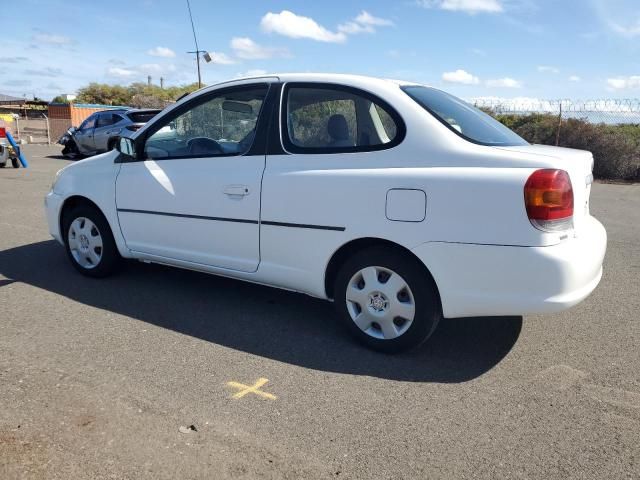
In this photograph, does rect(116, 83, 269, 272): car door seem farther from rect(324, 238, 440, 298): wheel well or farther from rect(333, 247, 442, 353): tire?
rect(333, 247, 442, 353): tire

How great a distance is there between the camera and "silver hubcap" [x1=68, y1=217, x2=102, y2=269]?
17.0 ft

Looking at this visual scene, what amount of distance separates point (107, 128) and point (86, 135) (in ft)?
4.41

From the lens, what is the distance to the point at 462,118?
388cm

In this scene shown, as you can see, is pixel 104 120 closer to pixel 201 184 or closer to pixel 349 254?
pixel 201 184

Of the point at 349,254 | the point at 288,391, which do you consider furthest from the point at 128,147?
the point at 288,391

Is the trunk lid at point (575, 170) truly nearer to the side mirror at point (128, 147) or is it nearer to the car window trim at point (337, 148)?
the car window trim at point (337, 148)

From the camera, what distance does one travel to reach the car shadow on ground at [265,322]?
3675 mm

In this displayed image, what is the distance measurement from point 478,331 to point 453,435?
1465 mm

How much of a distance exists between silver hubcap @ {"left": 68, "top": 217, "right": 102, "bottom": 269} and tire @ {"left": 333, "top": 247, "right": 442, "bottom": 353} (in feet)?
8.21

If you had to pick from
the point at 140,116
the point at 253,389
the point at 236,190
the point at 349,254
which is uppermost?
the point at 140,116

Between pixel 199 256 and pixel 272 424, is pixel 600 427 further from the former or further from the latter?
pixel 199 256

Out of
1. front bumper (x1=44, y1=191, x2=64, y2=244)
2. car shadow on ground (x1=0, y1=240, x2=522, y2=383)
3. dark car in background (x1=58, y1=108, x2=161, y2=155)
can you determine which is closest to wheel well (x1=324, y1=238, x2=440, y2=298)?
car shadow on ground (x1=0, y1=240, x2=522, y2=383)

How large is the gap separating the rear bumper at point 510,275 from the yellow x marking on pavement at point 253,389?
1.18 m

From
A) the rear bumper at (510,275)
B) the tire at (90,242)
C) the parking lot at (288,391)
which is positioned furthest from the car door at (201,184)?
the rear bumper at (510,275)
